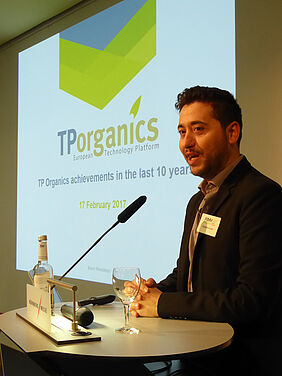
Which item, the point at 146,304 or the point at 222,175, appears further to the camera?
the point at 222,175

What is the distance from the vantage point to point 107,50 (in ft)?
13.3

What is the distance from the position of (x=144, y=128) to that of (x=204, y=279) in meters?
2.07

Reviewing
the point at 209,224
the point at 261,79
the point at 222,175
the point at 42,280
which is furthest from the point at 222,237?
the point at 261,79

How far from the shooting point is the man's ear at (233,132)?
72.9 inches

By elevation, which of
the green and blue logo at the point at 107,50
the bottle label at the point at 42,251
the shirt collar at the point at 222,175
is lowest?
the bottle label at the point at 42,251

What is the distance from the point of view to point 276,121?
2.88 metres

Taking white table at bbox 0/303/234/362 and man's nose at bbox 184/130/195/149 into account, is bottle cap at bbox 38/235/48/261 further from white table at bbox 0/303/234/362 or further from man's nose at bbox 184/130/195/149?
man's nose at bbox 184/130/195/149

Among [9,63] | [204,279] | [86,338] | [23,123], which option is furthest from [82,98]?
[86,338]

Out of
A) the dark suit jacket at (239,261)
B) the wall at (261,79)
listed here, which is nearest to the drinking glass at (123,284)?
the dark suit jacket at (239,261)

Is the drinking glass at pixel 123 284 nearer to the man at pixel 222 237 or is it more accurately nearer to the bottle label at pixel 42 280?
the man at pixel 222 237

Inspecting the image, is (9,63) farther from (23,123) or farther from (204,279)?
(204,279)

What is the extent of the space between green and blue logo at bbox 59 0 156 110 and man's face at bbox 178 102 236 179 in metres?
1.87

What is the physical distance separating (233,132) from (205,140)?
142 millimetres

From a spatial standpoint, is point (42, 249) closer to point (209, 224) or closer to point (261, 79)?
point (209, 224)
